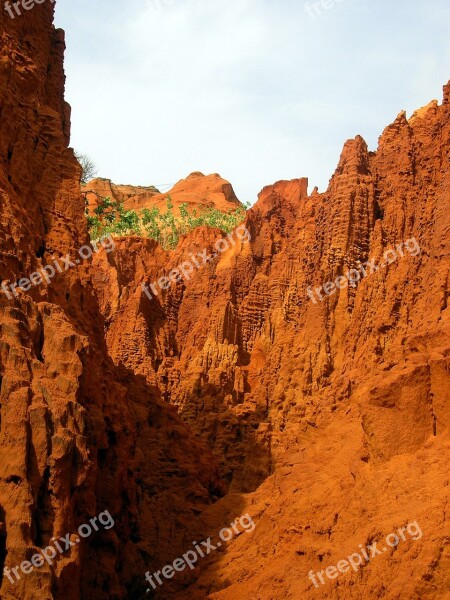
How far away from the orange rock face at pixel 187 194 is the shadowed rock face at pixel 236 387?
41.0 m

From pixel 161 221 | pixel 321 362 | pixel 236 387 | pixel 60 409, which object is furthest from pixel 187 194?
pixel 60 409

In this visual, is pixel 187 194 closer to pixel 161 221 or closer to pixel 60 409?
pixel 161 221

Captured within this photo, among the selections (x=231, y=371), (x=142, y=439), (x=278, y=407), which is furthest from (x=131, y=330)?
(x=142, y=439)

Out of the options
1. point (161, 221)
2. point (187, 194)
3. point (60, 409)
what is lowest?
point (60, 409)

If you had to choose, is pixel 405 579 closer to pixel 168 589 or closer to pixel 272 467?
pixel 168 589

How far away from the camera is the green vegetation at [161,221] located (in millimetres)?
70000

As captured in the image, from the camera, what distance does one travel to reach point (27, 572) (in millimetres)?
16578

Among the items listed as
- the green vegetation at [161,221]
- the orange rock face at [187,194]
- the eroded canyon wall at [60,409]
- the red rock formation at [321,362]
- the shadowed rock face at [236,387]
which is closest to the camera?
the eroded canyon wall at [60,409]

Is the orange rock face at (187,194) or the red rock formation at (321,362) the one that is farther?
the orange rock face at (187,194)

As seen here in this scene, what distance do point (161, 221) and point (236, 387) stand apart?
42100mm

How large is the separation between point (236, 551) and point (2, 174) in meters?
11.0

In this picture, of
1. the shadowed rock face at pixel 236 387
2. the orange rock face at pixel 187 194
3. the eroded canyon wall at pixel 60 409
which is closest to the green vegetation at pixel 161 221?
the orange rock face at pixel 187 194

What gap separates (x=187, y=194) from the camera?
9175 cm

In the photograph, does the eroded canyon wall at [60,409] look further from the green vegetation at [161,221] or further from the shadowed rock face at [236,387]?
the green vegetation at [161,221]
